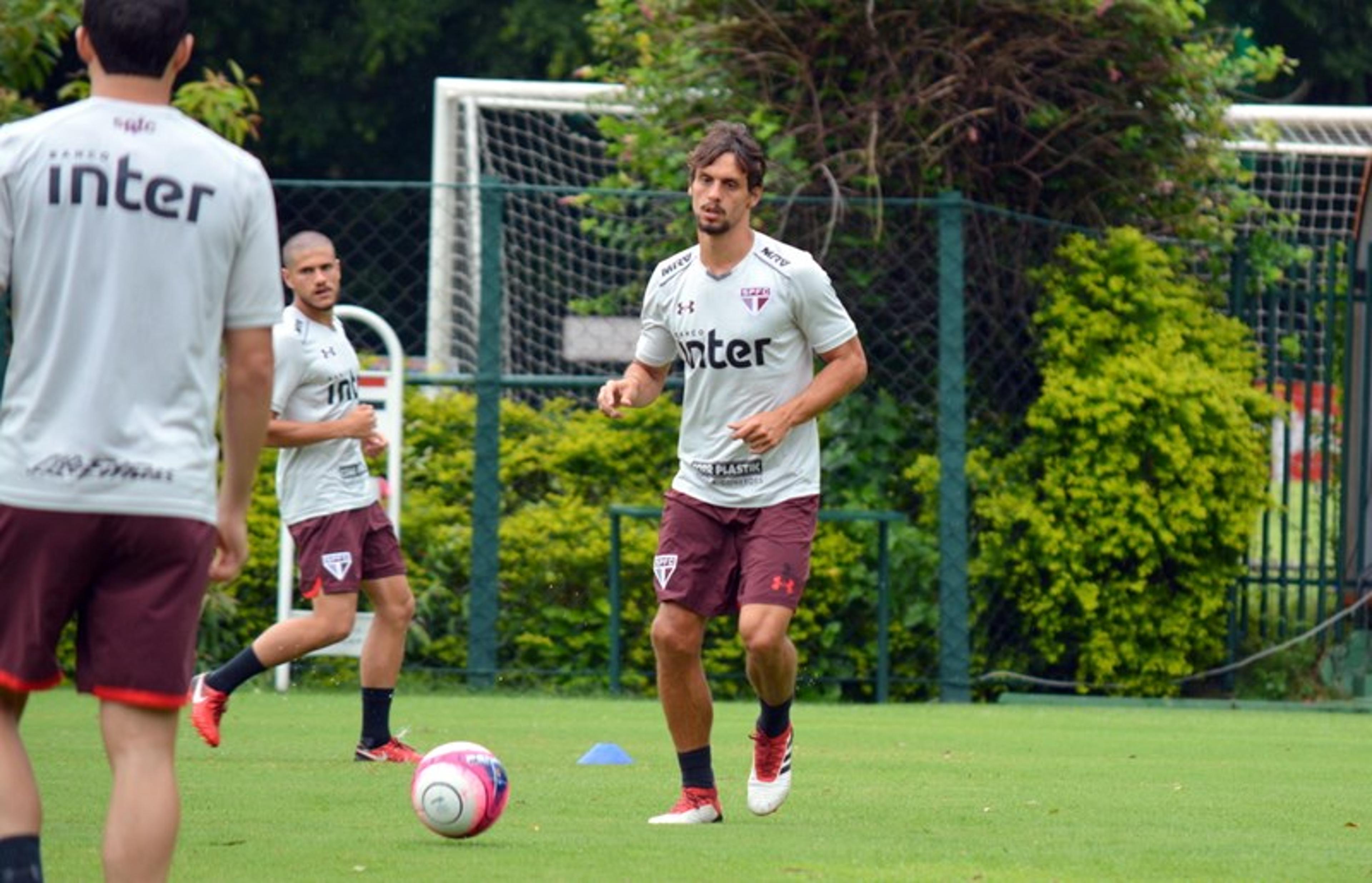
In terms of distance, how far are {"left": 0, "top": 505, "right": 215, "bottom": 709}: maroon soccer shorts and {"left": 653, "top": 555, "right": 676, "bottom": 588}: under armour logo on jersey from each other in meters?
3.08

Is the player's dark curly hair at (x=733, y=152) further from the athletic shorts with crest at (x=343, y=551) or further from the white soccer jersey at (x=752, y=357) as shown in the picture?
the athletic shorts with crest at (x=343, y=551)

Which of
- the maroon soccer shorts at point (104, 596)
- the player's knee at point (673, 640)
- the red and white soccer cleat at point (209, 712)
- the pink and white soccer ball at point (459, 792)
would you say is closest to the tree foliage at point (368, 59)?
the red and white soccer cleat at point (209, 712)

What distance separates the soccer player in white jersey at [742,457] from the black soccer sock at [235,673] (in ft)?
8.02

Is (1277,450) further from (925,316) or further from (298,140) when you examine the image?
(298,140)

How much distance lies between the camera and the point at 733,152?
715cm

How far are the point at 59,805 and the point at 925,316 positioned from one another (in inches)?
286

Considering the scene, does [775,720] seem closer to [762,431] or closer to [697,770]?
[697,770]

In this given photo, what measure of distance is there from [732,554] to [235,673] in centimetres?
266

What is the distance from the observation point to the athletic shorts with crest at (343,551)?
9141 millimetres

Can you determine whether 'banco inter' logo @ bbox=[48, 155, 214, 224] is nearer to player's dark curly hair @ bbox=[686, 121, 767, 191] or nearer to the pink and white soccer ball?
the pink and white soccer ball

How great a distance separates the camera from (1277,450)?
14531mm

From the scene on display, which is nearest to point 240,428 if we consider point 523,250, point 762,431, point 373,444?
point 762,431

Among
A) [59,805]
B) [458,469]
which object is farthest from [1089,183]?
[59,805]

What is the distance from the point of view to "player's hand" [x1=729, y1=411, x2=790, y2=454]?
7.09 m
